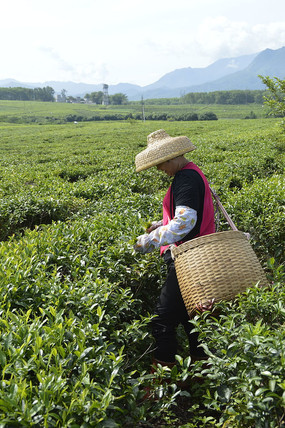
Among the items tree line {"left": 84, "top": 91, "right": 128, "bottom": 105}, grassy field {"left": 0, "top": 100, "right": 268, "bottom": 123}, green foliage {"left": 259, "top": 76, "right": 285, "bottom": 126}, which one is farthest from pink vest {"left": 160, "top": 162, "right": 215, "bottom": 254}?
tree line {"left": 84, "top": 91, "right": 128, "bottom": 105}

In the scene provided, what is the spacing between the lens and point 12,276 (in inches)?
114

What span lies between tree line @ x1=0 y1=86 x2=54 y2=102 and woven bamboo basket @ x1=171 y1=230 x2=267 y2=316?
14764cm

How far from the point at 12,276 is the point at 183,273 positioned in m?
1.43

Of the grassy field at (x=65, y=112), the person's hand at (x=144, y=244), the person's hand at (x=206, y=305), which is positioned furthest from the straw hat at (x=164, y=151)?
the grassy field at (x=65, y=112)

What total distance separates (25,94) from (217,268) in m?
150

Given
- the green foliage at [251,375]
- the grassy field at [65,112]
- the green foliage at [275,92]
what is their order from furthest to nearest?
the grassy field at [65,112] → the green foliage at [275,92] → the green foliage at [251,375]

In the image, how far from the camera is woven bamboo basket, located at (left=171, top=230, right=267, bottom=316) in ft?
8.07

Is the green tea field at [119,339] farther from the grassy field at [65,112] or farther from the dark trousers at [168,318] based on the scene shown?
the grassy field at [65,112]

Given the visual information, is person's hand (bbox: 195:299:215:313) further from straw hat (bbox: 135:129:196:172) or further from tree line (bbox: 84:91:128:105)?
tree line (bbox: 84:91:128:105)

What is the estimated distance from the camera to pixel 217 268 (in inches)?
96.5

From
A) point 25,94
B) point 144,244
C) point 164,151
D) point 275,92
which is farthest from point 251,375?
→ point 25,94

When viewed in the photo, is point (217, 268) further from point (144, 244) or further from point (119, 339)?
point (119, 339)

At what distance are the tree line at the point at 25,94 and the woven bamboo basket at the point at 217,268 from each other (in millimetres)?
147642

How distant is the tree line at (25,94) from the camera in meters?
134
